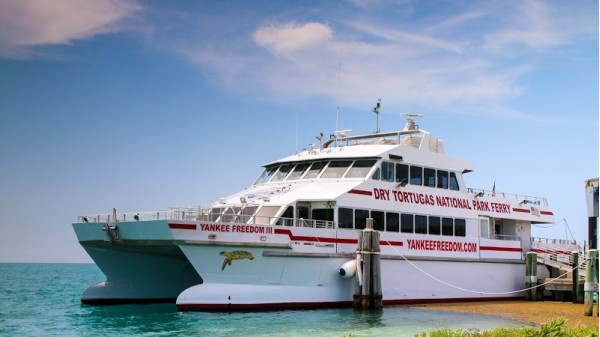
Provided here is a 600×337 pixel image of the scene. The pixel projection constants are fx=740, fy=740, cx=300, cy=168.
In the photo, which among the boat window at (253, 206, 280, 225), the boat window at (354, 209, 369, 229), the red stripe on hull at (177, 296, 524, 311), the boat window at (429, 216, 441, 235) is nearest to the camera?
the red stripe on hull at (177, 296, 524, 311)

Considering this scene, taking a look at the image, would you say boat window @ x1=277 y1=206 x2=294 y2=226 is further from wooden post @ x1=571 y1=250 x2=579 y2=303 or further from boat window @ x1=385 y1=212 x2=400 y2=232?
wooden post @ x1=571 y1=250 x2=579 y2=303

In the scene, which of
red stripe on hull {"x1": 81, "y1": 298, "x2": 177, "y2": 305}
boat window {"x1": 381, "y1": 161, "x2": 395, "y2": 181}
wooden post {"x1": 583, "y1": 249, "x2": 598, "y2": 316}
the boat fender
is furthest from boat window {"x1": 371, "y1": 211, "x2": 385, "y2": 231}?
red stripe on hull {"x1": 81, "y1": 298, "x2": 177, "y2": 305}

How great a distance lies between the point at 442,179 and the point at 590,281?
6500mm

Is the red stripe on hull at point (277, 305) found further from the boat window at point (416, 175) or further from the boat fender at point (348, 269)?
the boat window at point (416, 175)

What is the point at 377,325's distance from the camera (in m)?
19.3

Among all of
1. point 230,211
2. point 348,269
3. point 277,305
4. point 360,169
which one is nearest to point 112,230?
point 230,211

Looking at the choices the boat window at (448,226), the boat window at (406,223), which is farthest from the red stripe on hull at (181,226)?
the boat window at (448,226)

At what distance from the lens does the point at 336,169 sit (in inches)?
982

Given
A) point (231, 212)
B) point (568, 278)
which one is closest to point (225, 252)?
point (231, 212)

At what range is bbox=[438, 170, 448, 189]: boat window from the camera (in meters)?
26.9

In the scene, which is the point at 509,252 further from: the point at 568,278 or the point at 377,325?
the point at 377,325

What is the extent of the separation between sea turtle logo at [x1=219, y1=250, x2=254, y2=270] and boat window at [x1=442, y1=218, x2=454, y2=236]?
870 cm

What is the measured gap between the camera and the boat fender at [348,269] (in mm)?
22375

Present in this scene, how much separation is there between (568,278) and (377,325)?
521 inches
